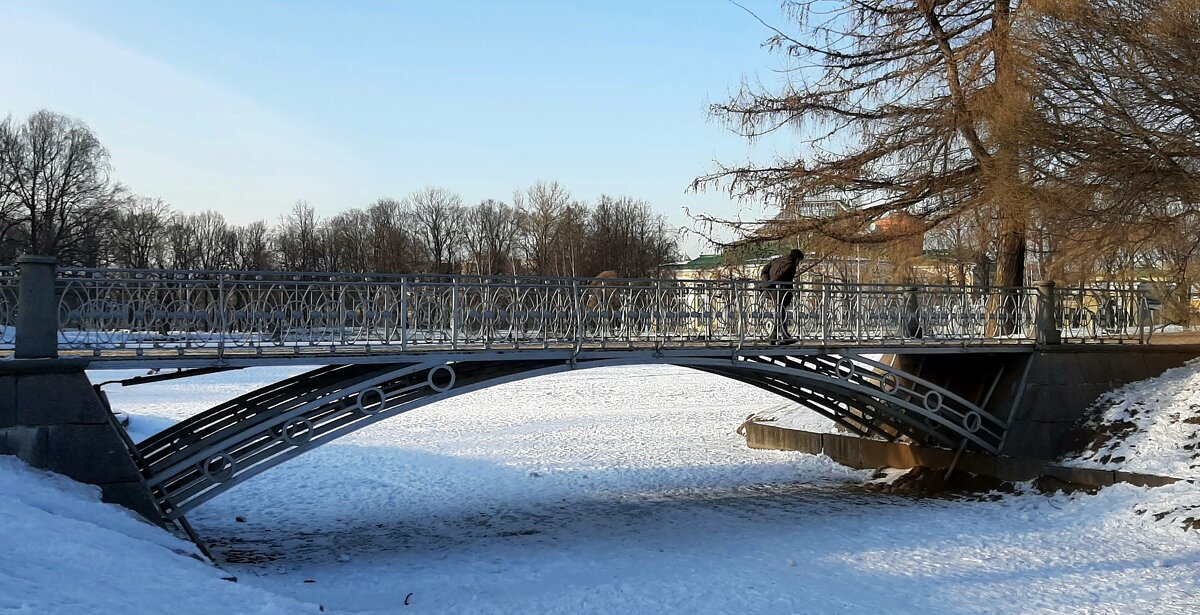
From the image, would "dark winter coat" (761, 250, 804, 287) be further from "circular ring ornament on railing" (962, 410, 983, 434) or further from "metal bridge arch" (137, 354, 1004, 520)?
"circular ring ornament on railing" (962, 410, 983, 434)

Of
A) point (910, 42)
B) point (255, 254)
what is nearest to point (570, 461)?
point (910, 42)

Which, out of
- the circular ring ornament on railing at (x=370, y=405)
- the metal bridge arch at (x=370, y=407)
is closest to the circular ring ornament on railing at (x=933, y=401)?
the metal bridge arch at (x=370, y=407)

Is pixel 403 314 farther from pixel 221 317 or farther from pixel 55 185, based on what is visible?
pixel 55 185

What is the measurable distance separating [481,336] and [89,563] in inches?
176

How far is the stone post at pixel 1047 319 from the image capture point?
13.0m

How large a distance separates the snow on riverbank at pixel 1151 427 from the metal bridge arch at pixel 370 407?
1.34m

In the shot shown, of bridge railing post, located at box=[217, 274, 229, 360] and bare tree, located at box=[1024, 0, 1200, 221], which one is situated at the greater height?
bare tree, located at box=[1024, 0, 1200, 221]

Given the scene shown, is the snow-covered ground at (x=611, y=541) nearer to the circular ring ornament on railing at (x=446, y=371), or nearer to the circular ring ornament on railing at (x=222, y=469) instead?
the circular ring ornament on railing at (x=222, y=469)

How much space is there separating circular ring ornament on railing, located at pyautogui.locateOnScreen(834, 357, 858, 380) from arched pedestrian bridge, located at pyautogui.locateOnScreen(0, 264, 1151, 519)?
26 mm

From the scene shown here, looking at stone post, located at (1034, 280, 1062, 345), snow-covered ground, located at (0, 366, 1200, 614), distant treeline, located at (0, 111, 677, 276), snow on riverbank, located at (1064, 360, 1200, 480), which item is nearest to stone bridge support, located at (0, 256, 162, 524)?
snow-covered ground, located at (0, 366, 1200, 614)

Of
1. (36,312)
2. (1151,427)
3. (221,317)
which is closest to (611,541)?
(221,317)

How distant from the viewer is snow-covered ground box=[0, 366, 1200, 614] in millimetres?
7344

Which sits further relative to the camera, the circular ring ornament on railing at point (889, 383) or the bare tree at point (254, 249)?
the bare tree at point (254, 249)

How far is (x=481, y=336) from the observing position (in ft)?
31.8
